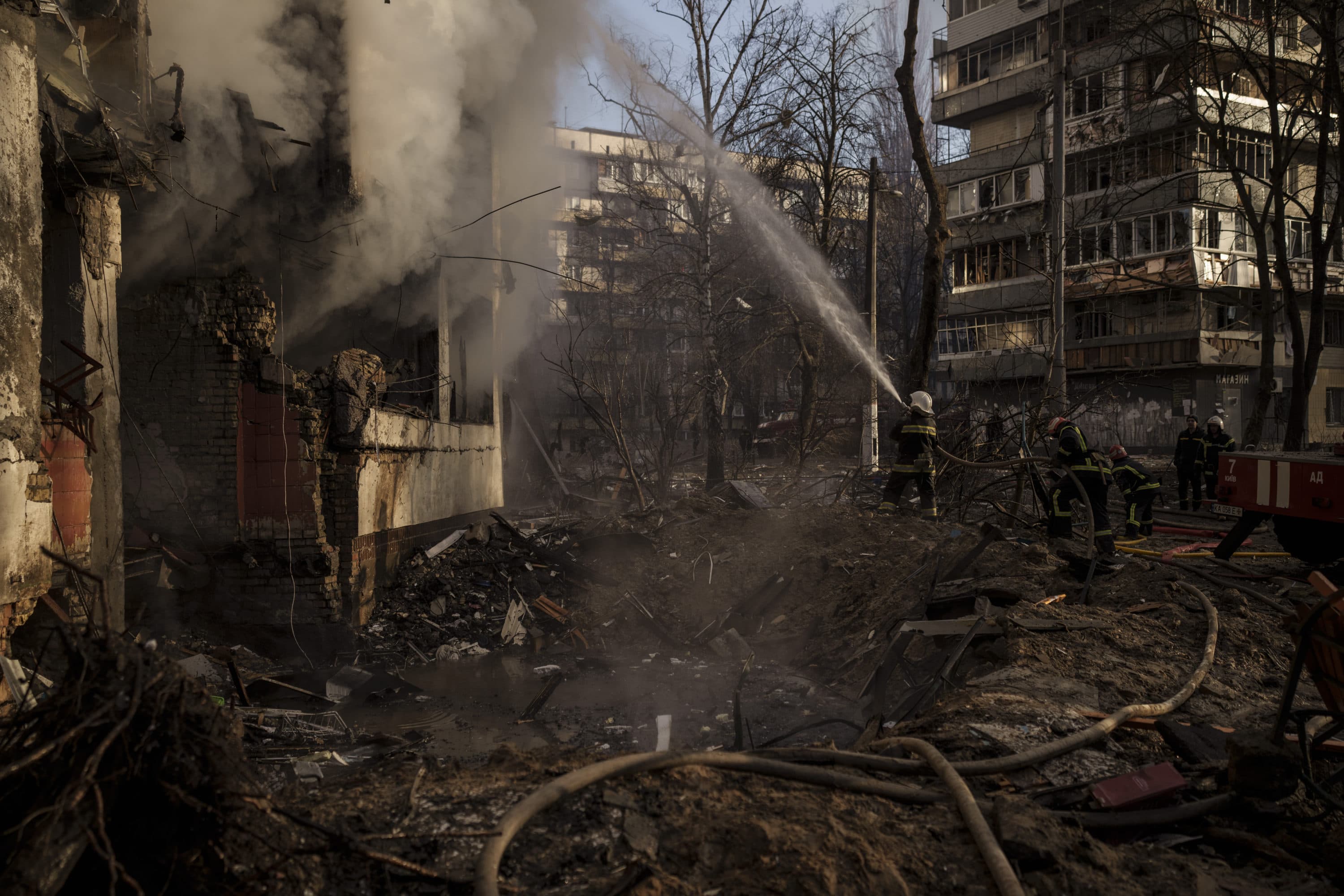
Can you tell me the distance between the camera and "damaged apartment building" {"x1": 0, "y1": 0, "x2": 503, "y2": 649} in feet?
A: 18.2

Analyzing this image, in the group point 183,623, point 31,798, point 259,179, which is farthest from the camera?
point 259,179

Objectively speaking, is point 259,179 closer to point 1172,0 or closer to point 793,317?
point 793,317

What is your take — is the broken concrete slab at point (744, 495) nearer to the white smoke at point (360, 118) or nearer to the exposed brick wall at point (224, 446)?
the white smoke at point (360, 118)

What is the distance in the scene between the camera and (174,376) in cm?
830

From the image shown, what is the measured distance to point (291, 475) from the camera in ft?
28.1

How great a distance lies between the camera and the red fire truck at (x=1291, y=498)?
323 inches

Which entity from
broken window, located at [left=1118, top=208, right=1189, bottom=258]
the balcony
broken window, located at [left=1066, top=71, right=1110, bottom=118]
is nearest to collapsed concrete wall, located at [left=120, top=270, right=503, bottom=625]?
broken window, located at [left=1118, top=208, right=1189, bottom=258]

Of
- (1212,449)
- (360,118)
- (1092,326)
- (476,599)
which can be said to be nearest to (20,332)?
(360,118)

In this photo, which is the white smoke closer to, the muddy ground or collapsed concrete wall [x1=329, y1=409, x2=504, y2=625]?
collapsed concrete wall [x1=329, y1=409, x2=504, y2=625]

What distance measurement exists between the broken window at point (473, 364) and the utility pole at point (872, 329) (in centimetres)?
703

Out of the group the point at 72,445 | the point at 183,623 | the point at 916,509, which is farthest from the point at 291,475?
the point at 916,509

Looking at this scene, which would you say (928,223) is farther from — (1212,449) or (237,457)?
(237,457)

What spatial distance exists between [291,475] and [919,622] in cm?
597

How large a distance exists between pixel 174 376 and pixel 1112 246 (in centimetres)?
3003
